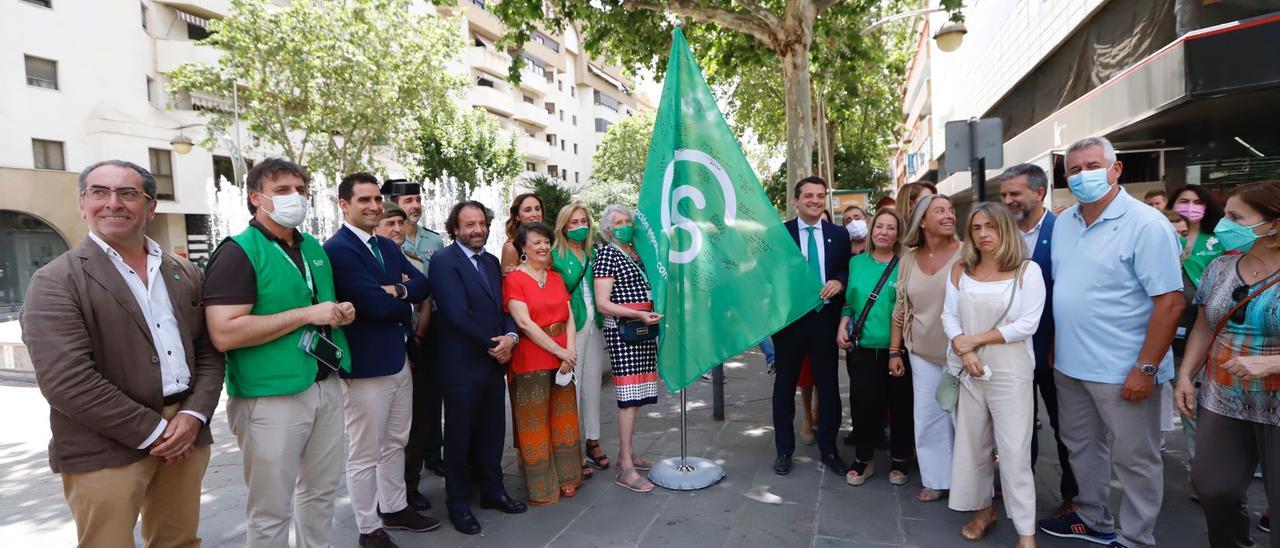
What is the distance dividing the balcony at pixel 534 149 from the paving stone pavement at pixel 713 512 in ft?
145

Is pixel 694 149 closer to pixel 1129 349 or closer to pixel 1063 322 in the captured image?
pixel 1063 322

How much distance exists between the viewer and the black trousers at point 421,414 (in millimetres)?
4500

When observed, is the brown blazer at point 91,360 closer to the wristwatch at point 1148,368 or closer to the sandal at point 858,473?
the sandal at point 858,473

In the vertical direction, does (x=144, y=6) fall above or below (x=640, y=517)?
above

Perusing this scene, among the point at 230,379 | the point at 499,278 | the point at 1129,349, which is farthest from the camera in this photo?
the point at 499,278

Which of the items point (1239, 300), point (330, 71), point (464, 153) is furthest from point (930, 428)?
point (464, 153)

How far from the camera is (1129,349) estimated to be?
11.0 feet

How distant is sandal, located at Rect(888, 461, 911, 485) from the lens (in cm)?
459

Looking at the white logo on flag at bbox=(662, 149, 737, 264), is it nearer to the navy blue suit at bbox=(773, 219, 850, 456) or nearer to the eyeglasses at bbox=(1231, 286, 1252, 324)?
the navy blue suit at bbox=(773, 219, 850, 456)

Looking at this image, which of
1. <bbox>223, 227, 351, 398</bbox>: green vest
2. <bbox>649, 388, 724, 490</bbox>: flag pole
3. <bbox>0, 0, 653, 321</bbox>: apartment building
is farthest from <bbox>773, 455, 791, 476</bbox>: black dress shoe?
<bbox>0, 0, 653, 321</bbox>: apartment building

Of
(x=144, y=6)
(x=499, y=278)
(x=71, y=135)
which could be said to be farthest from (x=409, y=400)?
(x=144, y=6)

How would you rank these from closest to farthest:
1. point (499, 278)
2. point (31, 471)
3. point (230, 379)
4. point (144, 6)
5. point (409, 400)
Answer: point (230, 379), point (409, 400), point (499, 278), point (31, 471), point (144, 6)

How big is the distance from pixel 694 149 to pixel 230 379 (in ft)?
9.26

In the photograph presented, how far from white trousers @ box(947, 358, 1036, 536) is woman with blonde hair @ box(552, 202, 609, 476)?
2.36m
